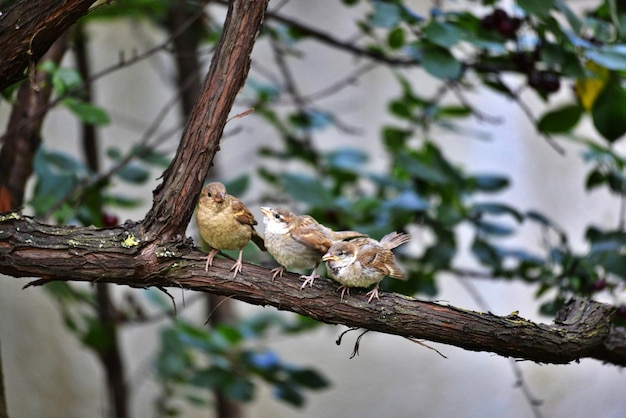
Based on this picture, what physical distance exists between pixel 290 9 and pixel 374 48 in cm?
158

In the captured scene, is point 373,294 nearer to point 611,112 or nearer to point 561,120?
point 611,112

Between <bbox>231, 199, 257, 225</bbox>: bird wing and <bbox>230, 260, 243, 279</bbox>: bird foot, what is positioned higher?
<bbox>231, 199, 257, 225</bbox>: bird wing

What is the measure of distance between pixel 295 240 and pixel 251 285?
0.18 metres

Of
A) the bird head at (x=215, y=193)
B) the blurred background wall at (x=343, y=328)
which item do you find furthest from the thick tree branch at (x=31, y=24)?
the blurred background wall at (x=343, y=328)

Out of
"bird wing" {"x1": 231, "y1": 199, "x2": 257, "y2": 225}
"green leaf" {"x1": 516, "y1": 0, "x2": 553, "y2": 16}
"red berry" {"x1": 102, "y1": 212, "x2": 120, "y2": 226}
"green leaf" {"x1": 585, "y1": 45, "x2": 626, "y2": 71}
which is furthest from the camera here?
"red berry" {"x1": 102, "y1": 212, "x2": 120, "y2": 226}

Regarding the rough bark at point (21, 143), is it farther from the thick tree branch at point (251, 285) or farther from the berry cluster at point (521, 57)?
the berry cluster at point (521, 57)

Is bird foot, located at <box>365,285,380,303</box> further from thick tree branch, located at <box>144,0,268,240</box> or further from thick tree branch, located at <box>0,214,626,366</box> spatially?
thick tree branch, located at <box>144,0,268,240</box>

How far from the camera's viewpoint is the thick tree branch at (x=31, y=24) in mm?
1479

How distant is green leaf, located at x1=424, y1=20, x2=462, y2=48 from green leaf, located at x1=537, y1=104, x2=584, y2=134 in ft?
1.69

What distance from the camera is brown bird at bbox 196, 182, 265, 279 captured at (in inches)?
63.2

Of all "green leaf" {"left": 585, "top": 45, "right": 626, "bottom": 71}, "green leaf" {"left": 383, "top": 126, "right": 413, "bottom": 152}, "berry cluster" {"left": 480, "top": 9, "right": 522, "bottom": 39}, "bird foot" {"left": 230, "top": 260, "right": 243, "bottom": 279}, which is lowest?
"green leaf" {"left": 383, "top": 126, "right": 413, "bottom": 152}

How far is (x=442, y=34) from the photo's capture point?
2.11 metres

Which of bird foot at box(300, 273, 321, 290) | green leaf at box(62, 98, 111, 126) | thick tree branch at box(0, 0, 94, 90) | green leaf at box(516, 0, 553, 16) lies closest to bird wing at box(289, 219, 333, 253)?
bird foot at box(300, 273, 321, 290)

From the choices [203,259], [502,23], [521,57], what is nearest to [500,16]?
[502,23]
